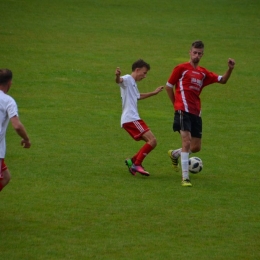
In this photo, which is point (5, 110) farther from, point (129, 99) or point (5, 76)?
point (129, 99)

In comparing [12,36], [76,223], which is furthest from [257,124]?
[12,36]

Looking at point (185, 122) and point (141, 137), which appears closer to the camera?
point (185, 122)

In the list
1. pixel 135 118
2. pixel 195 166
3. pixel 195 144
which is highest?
pixel 135 118

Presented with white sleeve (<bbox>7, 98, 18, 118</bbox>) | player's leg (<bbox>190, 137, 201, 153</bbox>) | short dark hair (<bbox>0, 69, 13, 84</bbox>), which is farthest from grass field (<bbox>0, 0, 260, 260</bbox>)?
short dark hair (<bbox>0, 69, 13, 84</bbox>)

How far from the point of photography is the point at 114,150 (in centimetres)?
1675

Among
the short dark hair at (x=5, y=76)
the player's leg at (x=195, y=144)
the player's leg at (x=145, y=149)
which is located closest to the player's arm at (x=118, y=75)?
the player's leg at (x=145, y=149)

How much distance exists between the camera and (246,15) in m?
40.2

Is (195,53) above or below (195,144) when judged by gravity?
above

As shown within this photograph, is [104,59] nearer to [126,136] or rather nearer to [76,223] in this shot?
[126,136]

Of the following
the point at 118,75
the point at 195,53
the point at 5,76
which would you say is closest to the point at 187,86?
the point at 195,53

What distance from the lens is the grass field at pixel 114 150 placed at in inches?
414

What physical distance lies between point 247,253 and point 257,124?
415 inches

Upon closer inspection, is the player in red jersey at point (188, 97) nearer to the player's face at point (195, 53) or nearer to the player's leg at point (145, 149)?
the player's face at point (195, 53)

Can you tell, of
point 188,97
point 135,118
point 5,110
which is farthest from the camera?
point 135,118
